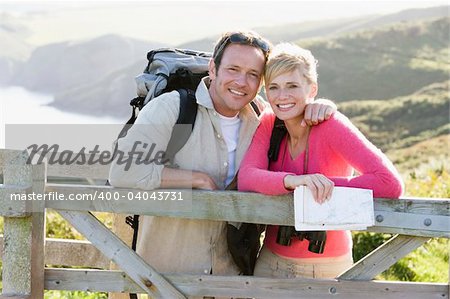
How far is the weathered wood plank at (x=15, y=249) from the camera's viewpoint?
4.05 metres

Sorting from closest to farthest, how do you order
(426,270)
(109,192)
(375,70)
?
(109,192), (426,270), (375,70)

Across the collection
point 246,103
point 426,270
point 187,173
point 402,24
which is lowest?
point 426,270

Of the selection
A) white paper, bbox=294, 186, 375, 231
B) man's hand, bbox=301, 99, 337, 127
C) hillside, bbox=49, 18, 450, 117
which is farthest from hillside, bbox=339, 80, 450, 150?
white paper, bbox=294, 186, 375, 231

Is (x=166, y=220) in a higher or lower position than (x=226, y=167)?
lower

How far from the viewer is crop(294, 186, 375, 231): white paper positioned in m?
3.78

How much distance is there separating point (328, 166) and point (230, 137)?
719mm

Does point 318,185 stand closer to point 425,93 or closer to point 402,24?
point 425,93

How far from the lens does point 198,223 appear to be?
436 cm

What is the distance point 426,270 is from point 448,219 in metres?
4.48

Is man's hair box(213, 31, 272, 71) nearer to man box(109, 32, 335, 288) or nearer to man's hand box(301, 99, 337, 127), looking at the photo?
man box(109, 32, 335, 288)

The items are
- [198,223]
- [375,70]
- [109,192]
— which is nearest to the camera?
[109,192]

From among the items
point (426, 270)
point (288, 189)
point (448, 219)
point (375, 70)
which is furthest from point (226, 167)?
point (375, 70)

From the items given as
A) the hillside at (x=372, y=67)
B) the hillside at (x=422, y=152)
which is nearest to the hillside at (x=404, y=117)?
the hillside at (x=422, y=152)

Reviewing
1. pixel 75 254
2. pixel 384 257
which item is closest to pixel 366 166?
pixel 384 257
